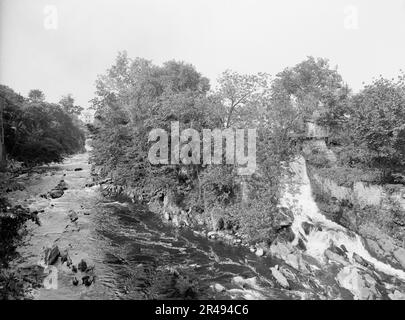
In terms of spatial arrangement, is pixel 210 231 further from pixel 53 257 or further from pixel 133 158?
pixel 133 158

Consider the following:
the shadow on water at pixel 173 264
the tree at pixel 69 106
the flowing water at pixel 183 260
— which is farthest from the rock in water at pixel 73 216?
the tree at pixel 69 106

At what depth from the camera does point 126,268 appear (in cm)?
1331

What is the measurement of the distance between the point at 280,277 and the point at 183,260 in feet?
17.0

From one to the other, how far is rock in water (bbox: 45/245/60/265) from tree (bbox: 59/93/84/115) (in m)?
88.9

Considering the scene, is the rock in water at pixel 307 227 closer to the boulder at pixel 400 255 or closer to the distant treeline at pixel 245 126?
the distant treeline at pixel 245 126

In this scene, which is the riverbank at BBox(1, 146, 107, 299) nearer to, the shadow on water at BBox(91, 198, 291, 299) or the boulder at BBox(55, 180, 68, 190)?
the boulder at BBox(55, 180, 68, 190)

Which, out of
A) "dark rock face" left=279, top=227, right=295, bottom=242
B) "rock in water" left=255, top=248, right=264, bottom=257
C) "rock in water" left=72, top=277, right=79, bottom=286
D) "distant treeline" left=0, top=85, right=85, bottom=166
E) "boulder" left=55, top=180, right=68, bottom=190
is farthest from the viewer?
"distant treeline" left=0, top=85, right=85, bottom=166

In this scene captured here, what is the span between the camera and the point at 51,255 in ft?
43.4

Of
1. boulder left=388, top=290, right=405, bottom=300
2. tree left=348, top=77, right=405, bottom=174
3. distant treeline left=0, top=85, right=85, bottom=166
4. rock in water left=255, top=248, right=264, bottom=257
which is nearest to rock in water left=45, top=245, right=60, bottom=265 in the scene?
rock in water left=255, top=248, right=264, bottom=257

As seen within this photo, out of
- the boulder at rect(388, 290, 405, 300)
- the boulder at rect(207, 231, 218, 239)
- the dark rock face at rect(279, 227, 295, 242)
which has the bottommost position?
the boulder at rect(388, 290, 405, 300)

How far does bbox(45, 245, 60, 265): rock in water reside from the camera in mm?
12922

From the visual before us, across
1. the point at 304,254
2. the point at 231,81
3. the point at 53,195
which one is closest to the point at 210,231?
the point at 304,254

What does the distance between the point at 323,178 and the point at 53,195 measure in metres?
23.6

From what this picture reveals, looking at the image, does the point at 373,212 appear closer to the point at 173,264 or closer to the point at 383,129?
the point at 383,129
